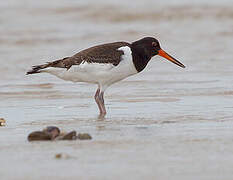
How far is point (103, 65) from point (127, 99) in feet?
3.24

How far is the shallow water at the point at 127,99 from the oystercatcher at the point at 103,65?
1.36 ft

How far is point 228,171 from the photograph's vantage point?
5.07 meters

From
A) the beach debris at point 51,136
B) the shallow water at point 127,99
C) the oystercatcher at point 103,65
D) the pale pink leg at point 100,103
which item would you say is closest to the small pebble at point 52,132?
the beach debris at point 51,136

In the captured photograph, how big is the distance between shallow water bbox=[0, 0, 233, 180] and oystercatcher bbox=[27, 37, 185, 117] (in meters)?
0.41

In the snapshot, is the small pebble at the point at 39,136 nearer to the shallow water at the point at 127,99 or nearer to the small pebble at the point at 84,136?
the shallow water at the point at 127,99

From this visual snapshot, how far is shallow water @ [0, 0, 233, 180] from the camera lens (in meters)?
5.35

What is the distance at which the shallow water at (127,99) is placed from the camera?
17.6 ft

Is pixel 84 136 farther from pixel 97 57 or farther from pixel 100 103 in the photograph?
pixel 97 57

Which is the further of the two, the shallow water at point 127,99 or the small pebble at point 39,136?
the small pebble at point 39,136

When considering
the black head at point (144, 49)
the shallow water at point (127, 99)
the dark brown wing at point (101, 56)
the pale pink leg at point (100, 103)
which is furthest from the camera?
the black head at point (144, 49)

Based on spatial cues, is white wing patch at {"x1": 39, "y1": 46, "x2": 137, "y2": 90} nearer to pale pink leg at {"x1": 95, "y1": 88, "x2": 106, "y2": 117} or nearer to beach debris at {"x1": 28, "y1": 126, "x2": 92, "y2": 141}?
pale pink leg at {"x1": 95, "y1": 88, "x2": 106, "y2": 117}

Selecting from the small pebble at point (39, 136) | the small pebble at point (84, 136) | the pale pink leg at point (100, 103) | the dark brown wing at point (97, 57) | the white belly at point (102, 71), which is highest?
the dark brown wing at point (97, 57)

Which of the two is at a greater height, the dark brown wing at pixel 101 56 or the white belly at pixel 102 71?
the dark brown wing at pixel 101 56

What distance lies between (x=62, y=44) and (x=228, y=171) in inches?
402
